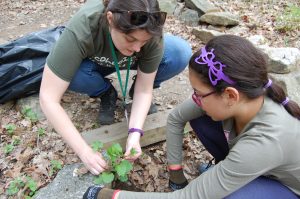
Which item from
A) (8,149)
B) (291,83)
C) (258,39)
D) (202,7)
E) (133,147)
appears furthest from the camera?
(202,7)

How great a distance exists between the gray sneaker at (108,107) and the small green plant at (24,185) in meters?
0.78

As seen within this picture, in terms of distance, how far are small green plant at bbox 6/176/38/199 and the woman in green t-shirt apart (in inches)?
20.6

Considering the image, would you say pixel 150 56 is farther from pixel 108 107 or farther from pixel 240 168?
pixel 240 168

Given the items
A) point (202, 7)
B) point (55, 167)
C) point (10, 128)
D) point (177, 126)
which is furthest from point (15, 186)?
point (202, 7)

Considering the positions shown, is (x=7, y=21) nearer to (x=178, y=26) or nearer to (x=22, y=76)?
(x=178, y=26)

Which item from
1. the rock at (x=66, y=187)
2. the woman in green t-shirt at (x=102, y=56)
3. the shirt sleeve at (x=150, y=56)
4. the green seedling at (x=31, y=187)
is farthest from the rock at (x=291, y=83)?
the green seedling at (x=31, y=187)

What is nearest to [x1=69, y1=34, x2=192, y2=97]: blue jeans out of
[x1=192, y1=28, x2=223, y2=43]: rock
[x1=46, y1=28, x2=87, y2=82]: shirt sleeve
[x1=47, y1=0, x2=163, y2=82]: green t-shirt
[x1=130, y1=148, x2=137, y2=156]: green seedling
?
[x1=47, y1=0, x2=163, y2=82]: green t-shirt

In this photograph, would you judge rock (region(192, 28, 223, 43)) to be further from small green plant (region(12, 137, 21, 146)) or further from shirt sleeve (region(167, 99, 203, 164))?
small green plant (region(12, 137, 21, 146))

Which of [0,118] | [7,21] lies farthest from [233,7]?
[0,118]

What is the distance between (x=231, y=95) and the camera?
1621 millimetres

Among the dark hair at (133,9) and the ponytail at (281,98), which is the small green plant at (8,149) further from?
the ponytail at (281,98)

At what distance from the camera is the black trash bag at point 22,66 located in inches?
121

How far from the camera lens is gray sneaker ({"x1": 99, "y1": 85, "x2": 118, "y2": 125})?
2.98m

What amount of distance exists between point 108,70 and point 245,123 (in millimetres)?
1303
